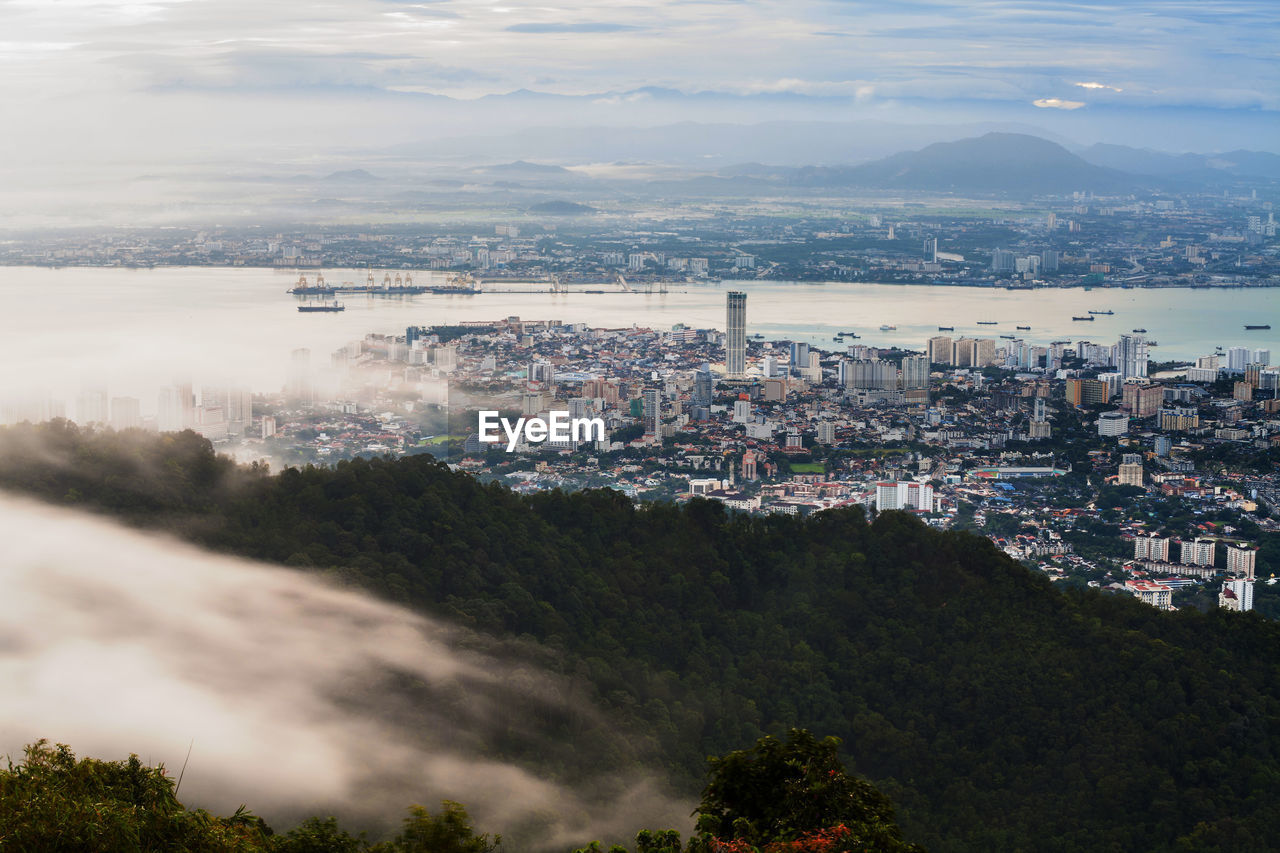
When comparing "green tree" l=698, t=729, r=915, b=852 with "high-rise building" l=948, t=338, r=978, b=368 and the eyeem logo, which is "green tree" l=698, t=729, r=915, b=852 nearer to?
Result: the eyeem logo

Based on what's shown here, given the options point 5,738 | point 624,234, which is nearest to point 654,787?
point 5,738

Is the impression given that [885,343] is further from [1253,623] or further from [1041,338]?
[1253,623]

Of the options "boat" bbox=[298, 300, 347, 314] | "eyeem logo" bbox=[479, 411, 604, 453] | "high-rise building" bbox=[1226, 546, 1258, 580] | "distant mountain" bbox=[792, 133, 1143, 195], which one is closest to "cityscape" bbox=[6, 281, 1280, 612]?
"high-rise building" bbox=[1226, 546, 1258, 580]

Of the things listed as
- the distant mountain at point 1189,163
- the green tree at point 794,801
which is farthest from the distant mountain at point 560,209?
the green tree at point 794,801

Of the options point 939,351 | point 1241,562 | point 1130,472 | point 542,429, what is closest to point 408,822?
point 1241,562

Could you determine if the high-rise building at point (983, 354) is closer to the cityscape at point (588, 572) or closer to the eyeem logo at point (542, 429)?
the cityscape at point (588, 572)

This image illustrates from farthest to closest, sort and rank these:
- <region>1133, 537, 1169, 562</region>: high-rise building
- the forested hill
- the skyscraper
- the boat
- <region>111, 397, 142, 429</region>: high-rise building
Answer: the skyscraper, the boat, <region>111, 397, 142, 429</region>: high-rise building, <region>1133, 537, 1169, 562</region>: high-rise building, the forested hill
